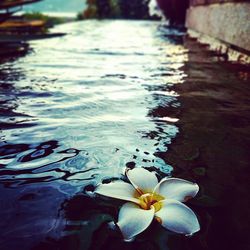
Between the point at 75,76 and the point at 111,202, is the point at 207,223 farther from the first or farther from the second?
the point at 75,76

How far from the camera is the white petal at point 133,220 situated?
3.25 ft

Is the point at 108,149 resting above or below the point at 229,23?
below

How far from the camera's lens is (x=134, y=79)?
11.9ft

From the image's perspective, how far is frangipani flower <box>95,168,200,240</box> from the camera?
39.9 inches

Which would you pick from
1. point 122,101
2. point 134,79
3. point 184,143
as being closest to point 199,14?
point 134,79

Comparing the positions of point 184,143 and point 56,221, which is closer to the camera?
point 56,221

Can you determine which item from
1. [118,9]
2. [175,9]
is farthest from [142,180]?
[118,9]

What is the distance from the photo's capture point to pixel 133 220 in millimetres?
1024

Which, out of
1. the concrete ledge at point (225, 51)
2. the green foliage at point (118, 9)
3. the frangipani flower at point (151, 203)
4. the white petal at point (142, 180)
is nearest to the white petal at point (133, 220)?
the frangipani flower at point (151, 203)

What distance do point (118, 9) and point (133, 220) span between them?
89.7ft

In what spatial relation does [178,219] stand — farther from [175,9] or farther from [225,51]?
[175,9]

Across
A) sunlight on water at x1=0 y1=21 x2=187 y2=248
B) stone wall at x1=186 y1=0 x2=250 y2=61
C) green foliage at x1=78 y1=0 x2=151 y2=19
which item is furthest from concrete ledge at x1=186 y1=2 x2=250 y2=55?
green foliage at x1=78 y1=0 x2=151 y2=19

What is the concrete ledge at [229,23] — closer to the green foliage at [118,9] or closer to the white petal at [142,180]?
the white petal at [142,180]

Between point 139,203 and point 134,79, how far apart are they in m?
2.67
